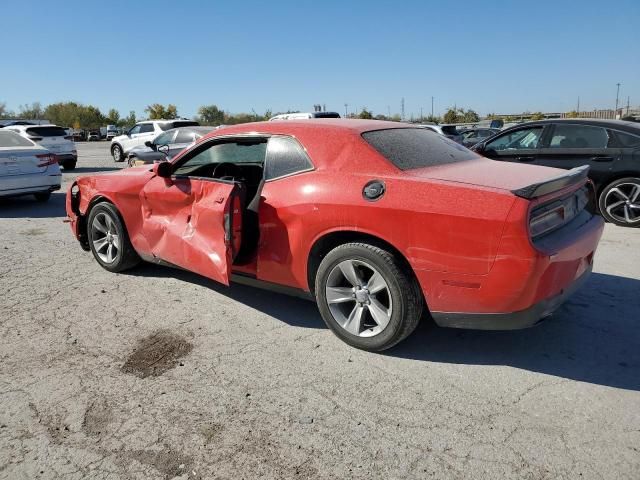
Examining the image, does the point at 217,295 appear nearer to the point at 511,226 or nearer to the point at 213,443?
the point at 213,443

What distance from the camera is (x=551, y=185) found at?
2893 millimetres

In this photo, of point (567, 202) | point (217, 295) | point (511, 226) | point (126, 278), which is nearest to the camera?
point (511, 226)

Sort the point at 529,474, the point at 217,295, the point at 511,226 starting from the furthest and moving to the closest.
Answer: the point at 217,295, the point at 511,226, the point at 529,474

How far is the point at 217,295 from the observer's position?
14.9 ft

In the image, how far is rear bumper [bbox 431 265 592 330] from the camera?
9.22 ft

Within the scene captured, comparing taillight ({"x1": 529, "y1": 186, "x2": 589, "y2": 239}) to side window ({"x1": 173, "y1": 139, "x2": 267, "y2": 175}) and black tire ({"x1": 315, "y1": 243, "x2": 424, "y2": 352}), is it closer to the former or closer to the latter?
black tire ({"x1": 315, "y1": 243, "x2": 424, "y2": 352})

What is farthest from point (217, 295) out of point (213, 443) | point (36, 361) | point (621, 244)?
point (621, 244)

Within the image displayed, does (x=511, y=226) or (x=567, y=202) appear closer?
(x=511, y=226)

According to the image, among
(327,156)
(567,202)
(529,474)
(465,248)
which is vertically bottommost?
(529,474)

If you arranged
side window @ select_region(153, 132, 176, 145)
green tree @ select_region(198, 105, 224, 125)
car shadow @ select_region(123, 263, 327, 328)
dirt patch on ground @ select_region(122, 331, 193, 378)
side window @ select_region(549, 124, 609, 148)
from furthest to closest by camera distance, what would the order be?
1. green tree @ select_region(198, 105, 224, 125)
2. side window @ select_region(153, 132, 176, 145)
3. side window @ select_region(549, 124, 609, 148)
4. car shadow @ select_region(123, 263, 327, 328)
5. dirt patch on ground @ select_region(122, 331, 193, 378)

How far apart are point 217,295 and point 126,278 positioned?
3.81ft

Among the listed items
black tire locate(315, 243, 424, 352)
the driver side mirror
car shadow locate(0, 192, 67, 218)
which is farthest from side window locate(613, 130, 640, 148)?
car shadow locate(0, 192, 67, 218)

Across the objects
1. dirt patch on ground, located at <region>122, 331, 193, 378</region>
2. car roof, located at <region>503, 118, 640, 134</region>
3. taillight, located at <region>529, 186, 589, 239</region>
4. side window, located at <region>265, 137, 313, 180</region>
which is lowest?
dirt patch on ground, located at <region>122, 331, 193, 378</region>

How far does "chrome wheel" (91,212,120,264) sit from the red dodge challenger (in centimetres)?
65
